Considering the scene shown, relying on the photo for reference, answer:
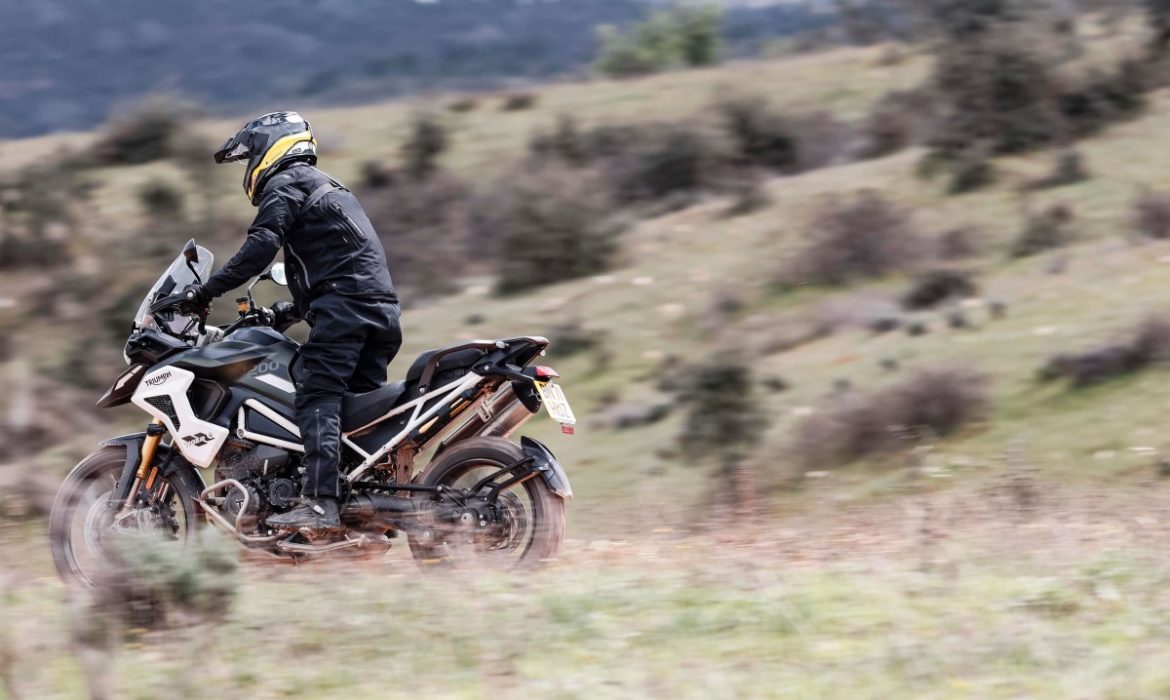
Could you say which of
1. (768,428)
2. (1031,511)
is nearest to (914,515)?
(1031,511)

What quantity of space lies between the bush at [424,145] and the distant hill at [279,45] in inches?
1211

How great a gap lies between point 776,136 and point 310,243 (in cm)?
2115

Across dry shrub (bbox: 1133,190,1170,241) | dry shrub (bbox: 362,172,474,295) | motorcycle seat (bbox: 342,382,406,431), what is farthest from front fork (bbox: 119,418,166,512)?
dry shrub (bbox: 362,172,474,295)

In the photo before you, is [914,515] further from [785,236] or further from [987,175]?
[987,175]

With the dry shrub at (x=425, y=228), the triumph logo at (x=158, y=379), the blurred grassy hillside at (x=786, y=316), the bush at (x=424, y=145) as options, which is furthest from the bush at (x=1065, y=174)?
the triumph logo at (x=158, y=379)

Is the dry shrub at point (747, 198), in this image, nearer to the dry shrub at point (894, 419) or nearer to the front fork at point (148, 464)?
the dry shrub at point (894, 419)

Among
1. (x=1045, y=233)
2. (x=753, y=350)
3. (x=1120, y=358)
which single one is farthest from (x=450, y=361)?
(x=1045, y=233)

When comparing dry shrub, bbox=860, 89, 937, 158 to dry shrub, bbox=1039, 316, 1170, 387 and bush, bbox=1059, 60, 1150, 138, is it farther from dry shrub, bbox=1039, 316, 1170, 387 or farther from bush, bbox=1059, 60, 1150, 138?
dry shrub, bbox=1039, 316, 1170, 387

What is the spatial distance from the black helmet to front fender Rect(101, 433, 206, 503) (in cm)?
141

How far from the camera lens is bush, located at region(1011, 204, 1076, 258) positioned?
18344mm

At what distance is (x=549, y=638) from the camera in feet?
19.1

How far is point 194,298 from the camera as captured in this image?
762cm

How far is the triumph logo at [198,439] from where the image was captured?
7.70 meters

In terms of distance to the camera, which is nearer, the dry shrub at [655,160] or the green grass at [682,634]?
the green grass at [682,634]
